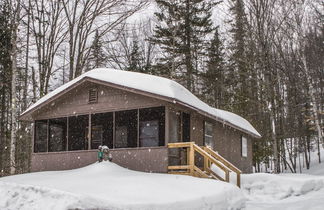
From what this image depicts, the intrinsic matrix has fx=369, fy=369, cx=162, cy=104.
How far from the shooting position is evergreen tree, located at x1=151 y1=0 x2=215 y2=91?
28.1m

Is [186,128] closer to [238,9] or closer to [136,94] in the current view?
[136,94]

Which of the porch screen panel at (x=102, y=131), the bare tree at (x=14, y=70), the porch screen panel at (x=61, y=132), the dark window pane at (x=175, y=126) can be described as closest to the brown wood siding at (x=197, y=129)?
the dark window pane at (x=175, y=126)

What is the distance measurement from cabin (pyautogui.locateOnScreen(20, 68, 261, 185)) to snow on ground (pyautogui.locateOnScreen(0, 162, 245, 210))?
4.71 feet

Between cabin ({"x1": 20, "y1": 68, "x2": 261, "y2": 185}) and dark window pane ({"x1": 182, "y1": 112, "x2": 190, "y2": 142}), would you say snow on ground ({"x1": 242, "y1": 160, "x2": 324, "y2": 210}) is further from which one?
dark window pane ({"x1": 182, "y1": 112, "x2": 190, "y2": 142})

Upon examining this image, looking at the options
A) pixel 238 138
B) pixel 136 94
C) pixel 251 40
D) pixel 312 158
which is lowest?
pixel 312 158

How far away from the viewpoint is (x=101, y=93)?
616 inches

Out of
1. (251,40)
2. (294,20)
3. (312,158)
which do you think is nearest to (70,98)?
(251,40)

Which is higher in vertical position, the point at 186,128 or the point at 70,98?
the point at 70,98

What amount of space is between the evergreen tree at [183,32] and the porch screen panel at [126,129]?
8436mm

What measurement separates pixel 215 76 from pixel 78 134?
13.9 m

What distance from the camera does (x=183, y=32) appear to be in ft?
95.3

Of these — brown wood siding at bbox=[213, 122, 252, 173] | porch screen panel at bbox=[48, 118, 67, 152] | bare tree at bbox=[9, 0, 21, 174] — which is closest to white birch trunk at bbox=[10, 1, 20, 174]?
bare tree at bbox=[9, 0, 21, 174]

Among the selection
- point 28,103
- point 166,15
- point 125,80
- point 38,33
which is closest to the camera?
point 125,80

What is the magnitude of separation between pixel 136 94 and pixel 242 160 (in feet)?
32.4
